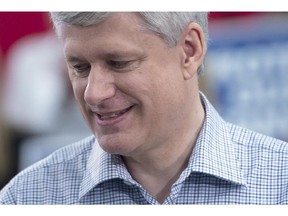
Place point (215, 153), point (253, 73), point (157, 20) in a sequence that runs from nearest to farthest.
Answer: point (157, 20) → point (215, 153) → point (253, 73)

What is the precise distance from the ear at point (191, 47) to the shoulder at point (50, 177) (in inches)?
8.4

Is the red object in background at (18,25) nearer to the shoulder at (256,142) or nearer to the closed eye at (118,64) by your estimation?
the closed eye at (118,64)

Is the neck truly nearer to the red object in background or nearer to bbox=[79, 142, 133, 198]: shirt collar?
bbox=[79, 142, 133, 198]: shirt collar

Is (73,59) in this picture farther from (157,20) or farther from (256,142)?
(256,142)

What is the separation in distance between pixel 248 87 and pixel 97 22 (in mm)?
398

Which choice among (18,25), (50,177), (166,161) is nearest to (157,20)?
(166,161)

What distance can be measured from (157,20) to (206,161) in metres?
0.23

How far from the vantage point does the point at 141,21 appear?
0.73 meters

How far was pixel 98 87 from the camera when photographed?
736mm

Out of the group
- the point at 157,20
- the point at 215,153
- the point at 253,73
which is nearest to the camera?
the point at 157,20

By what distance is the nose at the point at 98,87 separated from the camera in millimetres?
736

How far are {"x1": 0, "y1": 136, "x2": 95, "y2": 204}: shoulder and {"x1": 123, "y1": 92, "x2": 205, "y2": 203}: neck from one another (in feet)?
0.31

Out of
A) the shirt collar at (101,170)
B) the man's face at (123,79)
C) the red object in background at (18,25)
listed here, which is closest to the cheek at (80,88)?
the man's face at (123,79)

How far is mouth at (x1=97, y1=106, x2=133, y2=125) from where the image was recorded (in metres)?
0.75
